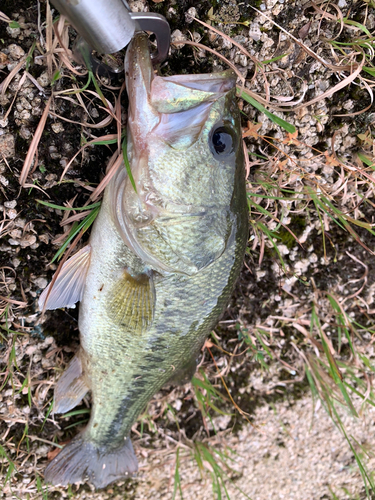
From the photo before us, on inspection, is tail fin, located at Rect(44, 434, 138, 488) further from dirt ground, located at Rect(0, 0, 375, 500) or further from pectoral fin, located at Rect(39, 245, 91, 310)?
pectoral fin, located at Rect(39, 245, 91, 310)

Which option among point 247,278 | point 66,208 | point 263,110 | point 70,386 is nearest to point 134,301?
point 66,208

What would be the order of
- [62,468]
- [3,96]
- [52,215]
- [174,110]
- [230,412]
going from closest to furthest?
[174,110]
[3,96]
[52,215]
[62,468]
[230,412]

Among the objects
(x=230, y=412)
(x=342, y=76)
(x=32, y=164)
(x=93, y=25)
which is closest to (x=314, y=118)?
(x=342, y=76)

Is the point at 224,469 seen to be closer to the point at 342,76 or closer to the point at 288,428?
the point at 288,428

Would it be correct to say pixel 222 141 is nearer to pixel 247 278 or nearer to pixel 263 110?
pixel 263 110

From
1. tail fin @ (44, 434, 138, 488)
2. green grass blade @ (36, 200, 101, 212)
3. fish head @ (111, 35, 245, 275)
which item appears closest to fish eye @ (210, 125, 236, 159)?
fish head @ (111, 35, 245, 275)

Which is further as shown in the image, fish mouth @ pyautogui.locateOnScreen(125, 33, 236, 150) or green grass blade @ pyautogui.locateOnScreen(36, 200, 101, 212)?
green grass blade @ pyautogui.locateOnScreen(36, 200, 101, 212)

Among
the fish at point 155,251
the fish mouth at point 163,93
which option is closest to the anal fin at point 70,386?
the fish at point 155,251
